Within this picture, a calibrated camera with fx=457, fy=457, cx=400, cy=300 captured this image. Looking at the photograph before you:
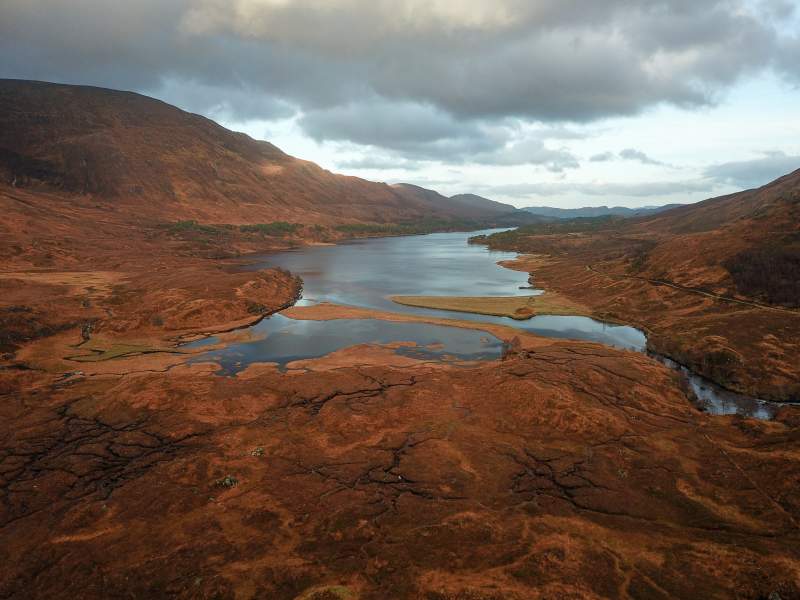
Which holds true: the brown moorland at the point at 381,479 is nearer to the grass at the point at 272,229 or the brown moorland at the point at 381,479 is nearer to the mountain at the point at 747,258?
the mountain at the point at 747,258

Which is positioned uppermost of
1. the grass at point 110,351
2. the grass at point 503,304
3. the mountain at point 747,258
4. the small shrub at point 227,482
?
the mountain at point 747,258

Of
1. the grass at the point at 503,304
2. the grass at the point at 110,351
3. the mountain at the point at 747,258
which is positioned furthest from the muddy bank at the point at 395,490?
the mountain at the point at 747,258

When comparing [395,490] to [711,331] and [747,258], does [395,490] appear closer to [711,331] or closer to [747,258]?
[711,331]

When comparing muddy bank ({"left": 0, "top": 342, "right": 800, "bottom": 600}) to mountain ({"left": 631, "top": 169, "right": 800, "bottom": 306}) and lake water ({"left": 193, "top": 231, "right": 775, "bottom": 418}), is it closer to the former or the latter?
lake water ({"left": 193, "top": 231, "right": 775, "bottom": 418})

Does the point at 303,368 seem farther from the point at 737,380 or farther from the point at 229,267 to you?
the point at 229,267

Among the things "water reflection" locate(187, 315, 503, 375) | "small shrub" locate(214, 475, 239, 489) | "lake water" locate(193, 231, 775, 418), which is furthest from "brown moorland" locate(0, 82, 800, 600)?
"lake water" locate(193, 231, 775, 418)

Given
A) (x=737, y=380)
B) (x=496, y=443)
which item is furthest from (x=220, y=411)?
(x=737, y=380)

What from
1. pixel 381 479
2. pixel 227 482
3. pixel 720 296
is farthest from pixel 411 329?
pixel 720 296
